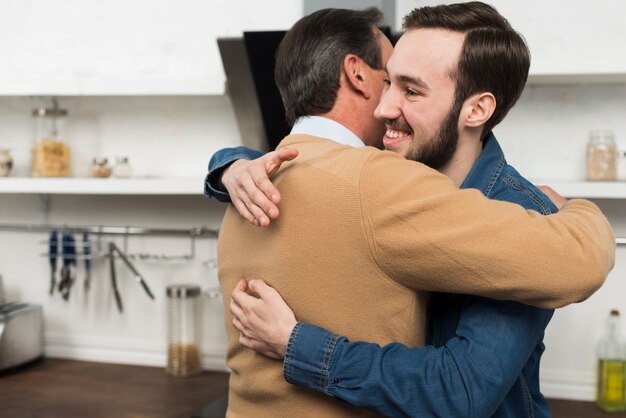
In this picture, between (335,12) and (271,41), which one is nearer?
(335,12)

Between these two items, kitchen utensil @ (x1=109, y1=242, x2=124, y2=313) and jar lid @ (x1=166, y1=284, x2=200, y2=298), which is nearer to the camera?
jar lid @ (x1=166, y1=284, x2=200, y2=298)

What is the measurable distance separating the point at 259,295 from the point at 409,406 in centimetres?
23

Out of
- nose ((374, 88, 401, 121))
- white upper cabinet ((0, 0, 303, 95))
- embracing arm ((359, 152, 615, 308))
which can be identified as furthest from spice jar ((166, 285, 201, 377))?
embracing arm ((359, 152, 615, 308))

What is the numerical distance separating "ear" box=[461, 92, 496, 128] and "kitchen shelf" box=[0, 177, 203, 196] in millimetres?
1070

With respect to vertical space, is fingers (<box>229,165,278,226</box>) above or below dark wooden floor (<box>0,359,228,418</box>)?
above

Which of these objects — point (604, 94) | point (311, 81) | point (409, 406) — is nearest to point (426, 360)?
point (409, 406)

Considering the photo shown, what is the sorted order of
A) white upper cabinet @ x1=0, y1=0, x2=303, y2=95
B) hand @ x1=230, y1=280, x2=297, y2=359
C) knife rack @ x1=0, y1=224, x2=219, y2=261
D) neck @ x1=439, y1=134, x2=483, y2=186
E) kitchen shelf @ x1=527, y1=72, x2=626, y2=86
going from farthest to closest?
knife rack @ x1=0, y1=224, x2=219, y2=261, white upper cabinet @ x1=0, y1=0, x2=303, y2=95, kitchen shelf @ x1=527, y1=72, x2=626, y2=86, neck @ x1=439, y1=134, x2=483, y2=186, hand @ x1=230, y1=280, x2=297, y2=359

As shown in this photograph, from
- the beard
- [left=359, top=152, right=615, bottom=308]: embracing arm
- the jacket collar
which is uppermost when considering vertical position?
the beard

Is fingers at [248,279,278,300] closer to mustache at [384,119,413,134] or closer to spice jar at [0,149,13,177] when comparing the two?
mustache at [384,119,413,134]

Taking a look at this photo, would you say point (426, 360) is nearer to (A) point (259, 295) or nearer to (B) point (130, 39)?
(A) point (259, 295)

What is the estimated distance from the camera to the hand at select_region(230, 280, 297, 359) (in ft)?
2.98

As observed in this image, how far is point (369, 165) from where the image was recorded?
2.78ft

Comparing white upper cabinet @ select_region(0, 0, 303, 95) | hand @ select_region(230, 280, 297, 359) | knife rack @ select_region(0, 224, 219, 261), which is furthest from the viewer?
knife rack @ select_region(0, 224, 219, 261)

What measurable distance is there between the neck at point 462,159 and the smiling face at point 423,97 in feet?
0.05
